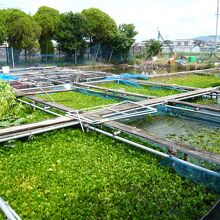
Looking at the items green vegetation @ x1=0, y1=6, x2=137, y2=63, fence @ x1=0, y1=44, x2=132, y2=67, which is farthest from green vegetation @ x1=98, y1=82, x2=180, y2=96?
fence @ x1=0, y1=44, x2=132, y2=67

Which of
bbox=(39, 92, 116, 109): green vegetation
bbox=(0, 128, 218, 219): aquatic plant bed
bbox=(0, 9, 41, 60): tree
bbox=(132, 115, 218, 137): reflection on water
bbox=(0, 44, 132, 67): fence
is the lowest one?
bbox=(0, 128, 218, 219): aquatic plant bed

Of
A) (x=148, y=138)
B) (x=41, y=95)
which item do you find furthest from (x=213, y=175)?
(x=41, y=95)

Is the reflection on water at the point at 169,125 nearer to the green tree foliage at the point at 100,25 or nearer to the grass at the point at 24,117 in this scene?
the grass at the point at 24,117

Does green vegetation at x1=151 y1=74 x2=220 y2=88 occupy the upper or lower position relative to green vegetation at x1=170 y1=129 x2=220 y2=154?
upper

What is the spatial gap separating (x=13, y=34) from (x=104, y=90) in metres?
16.2

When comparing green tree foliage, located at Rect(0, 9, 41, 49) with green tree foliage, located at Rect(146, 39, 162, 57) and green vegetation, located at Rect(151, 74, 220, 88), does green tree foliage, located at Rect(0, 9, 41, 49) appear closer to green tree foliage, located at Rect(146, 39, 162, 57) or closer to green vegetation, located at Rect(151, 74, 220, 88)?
green vegetation, located at Rect(151, 74, 220, 88)

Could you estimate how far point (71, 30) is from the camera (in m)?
28.1

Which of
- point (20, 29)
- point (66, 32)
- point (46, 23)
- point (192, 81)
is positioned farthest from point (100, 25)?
point (192, 81)

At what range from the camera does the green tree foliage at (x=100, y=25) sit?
1216 inches

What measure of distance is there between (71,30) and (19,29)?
537 cm

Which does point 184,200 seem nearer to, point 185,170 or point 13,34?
Answer: point 185,170

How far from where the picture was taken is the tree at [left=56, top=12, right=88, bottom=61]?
28031 millimetres

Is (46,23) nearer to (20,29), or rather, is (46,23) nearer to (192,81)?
(20,29)

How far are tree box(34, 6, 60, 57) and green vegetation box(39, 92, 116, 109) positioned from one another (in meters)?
17.9
